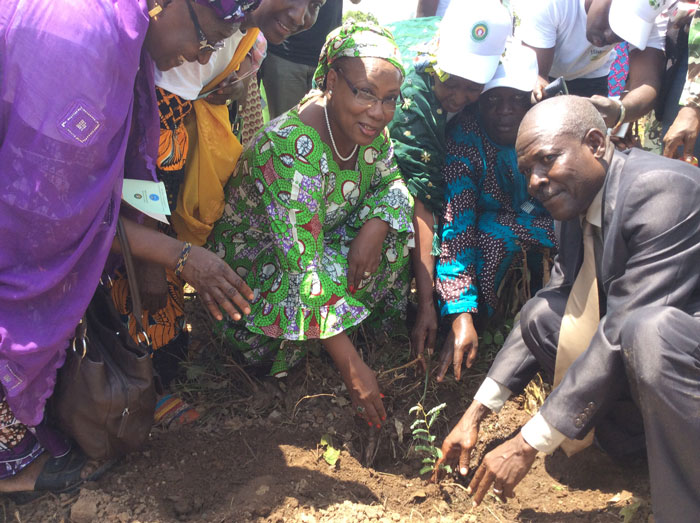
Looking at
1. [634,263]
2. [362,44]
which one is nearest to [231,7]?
[362,44]

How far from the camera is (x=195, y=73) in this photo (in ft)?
8.01

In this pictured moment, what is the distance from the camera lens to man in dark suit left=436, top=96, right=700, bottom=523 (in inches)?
71.3

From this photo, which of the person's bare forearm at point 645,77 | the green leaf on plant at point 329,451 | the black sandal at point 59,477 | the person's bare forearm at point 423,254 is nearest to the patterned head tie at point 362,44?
the person's bare forearm at point 423,254

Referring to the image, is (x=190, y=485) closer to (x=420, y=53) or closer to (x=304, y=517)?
(x=304, y=517)

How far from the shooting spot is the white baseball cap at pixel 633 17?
293 cm

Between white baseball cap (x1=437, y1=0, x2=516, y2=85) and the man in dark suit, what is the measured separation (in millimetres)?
716

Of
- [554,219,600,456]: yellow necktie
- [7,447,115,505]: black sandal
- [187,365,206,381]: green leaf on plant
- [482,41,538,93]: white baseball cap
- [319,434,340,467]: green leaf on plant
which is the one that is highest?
[482,41,538,93]: white baseball cap

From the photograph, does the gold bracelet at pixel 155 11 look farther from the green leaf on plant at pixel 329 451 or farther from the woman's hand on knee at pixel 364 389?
the green leaf on plant at pixel 329 451

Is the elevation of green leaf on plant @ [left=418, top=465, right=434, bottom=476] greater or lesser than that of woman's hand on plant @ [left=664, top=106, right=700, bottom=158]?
lesser

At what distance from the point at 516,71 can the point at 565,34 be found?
56 centimetres

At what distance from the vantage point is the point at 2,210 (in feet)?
5.91

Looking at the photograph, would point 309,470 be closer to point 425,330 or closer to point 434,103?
point 425,330

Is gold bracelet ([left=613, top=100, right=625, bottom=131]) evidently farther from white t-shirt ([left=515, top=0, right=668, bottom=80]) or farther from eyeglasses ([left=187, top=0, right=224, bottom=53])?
eyeglasses ([left=187, top=0, right=224, bottom=53])

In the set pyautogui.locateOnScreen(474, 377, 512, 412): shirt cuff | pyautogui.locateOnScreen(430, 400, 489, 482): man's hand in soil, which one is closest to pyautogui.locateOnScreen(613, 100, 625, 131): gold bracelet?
pyautogui.locateOnScreen(474, 377, 512, 412): shirt cuff
